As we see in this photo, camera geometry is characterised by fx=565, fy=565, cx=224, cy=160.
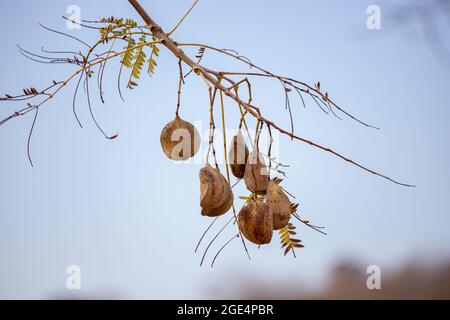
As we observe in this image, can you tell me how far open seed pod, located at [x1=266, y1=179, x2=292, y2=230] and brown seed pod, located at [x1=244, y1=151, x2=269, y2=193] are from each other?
2cm

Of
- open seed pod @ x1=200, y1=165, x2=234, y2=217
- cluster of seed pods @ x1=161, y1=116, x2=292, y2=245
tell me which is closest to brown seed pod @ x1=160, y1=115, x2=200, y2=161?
cluster of seed pods @ x1=161, y1=116, x2=292, y2=245

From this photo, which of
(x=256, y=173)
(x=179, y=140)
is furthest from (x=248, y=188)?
(x=179, y=140)

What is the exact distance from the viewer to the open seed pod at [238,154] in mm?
1039

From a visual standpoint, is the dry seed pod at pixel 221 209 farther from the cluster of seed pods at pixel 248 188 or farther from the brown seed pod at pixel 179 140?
the brown seed pod at pixel 179 140

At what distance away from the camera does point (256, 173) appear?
1.00 meters

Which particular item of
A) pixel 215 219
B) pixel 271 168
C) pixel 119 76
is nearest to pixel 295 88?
pixel 271 168

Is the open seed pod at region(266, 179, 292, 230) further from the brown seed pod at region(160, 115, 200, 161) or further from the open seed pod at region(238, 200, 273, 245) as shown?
the brown seed pod at region(160, 115, 200, 161)

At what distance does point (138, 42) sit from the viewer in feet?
4.07

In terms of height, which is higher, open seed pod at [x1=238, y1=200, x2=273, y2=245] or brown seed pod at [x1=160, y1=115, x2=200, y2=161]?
brown seed pod at [x1=160, y1=115, x2=200, y2=161]

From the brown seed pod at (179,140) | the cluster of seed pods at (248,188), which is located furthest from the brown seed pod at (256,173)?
the brown seed pod at (179,140)

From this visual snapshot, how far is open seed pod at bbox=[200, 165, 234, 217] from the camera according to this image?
0.95 meters

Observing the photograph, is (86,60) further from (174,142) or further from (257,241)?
(257,241)

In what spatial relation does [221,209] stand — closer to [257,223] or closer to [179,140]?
[257,223]

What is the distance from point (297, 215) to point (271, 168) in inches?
A: 5.3
